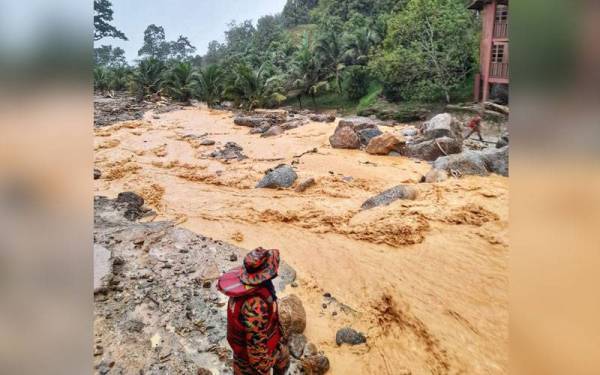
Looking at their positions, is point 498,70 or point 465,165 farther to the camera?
point 498,70

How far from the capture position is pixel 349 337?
331 centimetres

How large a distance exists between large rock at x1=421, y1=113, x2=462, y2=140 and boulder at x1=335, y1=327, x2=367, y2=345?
7233 mm

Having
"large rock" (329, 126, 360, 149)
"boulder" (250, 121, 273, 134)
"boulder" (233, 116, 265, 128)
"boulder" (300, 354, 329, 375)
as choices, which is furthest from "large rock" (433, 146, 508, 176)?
"boulder" (233, 116, 265, 128)

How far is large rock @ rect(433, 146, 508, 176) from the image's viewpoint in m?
6.93

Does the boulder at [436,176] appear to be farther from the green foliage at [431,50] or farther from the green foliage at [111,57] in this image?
the green foliage at [111,57]

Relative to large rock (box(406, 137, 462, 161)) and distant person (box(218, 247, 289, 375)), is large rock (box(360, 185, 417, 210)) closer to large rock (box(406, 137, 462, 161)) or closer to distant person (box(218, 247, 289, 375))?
large rock (box(406, 137, 462, 161))

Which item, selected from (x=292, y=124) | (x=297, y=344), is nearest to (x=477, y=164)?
(x=297, y=344)

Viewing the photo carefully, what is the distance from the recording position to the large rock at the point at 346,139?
10016 millimetres

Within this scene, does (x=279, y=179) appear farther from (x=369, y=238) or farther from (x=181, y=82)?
(x=181, y=82)

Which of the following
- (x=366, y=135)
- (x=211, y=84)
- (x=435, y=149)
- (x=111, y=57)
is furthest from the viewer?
(x=111, y=57)

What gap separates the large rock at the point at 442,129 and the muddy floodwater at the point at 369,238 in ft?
4.34

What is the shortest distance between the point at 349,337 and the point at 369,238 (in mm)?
1931
